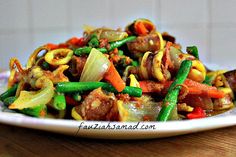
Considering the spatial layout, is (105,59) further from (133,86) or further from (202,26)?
(202,26)

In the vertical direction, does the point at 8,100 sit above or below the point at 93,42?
below

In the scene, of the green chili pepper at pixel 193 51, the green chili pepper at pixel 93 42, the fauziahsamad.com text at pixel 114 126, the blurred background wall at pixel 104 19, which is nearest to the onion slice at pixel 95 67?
the green chili pepper at pixel 93 42

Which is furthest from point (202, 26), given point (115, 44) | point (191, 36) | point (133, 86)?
point (133, 86)

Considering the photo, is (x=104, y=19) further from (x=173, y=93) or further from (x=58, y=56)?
(x=173, y=93)

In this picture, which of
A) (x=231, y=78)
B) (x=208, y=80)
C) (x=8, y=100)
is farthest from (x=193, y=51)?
(x=8, y=100)

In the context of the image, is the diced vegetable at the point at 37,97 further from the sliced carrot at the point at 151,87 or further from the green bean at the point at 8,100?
the sliced carrot at the point at 151,87

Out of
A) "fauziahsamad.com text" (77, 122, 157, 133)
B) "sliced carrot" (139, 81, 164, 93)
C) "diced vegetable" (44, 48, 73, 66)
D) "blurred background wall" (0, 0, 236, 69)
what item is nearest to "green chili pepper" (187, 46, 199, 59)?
"sliced carrot" (139, 81, 164, 93)

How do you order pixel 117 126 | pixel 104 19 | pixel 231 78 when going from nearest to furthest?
pixel 117 126
pixel 231 78
pixel 104 19
